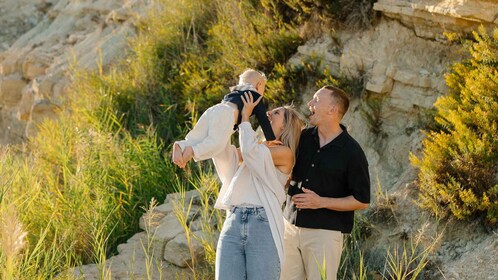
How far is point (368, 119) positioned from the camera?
25.2 ft

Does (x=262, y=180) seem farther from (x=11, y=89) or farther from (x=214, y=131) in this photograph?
(x=11, y=89)

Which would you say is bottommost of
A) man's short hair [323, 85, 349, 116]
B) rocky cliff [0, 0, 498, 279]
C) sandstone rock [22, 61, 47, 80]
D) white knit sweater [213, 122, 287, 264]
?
sandstone rock [22, 61, 47, 80]

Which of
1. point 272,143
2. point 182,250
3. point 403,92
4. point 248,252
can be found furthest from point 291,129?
point 403,92

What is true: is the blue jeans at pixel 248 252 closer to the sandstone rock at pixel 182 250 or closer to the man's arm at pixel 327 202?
the man's arm at pixel 327 202

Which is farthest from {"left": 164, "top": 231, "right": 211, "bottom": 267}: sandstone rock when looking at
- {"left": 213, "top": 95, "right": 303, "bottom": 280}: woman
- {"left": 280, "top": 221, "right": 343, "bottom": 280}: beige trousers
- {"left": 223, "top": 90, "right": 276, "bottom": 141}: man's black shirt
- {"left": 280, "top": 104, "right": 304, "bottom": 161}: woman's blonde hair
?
{"left": 223, "top": 90, "right": 276, "bottom": 141}: man's black shirt

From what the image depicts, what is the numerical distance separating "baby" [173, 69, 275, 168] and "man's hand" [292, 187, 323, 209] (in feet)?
1.46

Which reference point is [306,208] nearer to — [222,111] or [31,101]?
[222,111]

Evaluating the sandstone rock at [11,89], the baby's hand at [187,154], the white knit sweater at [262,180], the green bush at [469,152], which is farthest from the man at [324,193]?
the sandstone rock at [11,89]

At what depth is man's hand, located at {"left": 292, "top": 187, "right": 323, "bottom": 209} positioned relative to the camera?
5.17 meters

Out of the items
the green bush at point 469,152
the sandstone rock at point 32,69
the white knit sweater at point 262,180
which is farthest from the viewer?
the sandstone rock at point 32,69

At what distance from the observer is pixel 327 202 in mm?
5184

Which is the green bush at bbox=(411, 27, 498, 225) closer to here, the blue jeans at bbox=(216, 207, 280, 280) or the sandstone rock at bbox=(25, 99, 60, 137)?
the blue jeans at bbox=(216, 207, 280, 280)

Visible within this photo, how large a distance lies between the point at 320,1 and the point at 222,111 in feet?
12.3

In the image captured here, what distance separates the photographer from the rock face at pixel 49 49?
40.2ft
